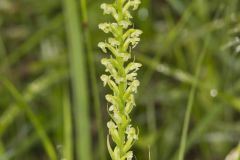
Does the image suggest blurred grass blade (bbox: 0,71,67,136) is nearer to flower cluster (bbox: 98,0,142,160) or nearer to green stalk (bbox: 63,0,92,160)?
green stalk (bbox: 63,0,92,160)

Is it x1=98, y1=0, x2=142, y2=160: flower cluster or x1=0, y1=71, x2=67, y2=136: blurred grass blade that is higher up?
x1=98, y1=0, x2=142, y2=160: flower cluster

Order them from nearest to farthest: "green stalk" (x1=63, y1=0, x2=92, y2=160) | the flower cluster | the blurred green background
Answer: the flower cluster, "green stalk" (x1=63, y1=0, x2=92, y2=160), the blurred green background

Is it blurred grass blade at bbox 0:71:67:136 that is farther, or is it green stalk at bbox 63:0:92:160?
blurred grass blade at bbox 0:71:67:136

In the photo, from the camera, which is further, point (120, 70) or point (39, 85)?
point (39, 85)

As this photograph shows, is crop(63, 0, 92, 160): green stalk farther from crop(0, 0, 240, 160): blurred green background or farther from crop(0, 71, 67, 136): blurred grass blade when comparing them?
crop(0, 71, 67, 136): blurred grass blade

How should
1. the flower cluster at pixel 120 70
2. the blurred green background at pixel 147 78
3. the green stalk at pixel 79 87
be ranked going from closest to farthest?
the flower cluster at pixel 120 70, the green stalk at pixel 79 87, the blurred green background at pixel 147 78

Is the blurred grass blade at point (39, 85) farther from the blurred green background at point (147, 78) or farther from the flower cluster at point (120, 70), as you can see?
the flower cluster at point (120, 70)

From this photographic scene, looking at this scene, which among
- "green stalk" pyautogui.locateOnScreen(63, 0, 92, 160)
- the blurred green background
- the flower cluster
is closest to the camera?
the flower cluster

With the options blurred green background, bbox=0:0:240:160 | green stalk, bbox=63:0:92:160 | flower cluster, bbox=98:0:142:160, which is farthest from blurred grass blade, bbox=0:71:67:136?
flower cluster, bbox=98:0:142:160

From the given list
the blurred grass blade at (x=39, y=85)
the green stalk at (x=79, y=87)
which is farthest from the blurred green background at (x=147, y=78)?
the green stalk at (x=79, y=87)

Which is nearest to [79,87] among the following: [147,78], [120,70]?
[120,70]

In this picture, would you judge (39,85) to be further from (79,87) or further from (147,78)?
(79,87)

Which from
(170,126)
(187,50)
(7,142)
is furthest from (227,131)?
(7,142)
